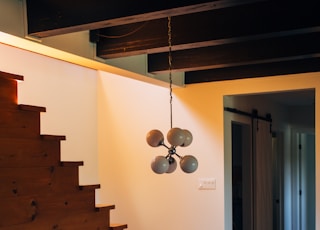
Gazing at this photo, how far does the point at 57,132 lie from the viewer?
441cm

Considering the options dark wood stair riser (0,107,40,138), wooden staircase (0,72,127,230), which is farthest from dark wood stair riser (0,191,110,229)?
dark wood stair riser (0,107,40,138)

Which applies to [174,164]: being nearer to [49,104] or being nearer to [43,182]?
[43,182]

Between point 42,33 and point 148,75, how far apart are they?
1.50 meters

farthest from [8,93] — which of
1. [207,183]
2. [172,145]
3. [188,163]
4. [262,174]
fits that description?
[262,174]

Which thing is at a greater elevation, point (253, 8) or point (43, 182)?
point (253, 8)

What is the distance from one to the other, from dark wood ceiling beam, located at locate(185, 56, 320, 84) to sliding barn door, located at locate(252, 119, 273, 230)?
1180mm

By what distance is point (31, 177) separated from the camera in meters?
2.66

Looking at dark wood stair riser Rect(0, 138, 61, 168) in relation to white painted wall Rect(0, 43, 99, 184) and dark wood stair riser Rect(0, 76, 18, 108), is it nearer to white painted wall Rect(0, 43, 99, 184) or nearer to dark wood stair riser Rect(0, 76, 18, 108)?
dark wood stair riser Rect(0, 76, 18, 108)

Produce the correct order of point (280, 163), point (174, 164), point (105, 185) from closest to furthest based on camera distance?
1. point (174, 164)
2. point (105, 185)
3. point (280, 163)

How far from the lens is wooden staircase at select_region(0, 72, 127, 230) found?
2518mm

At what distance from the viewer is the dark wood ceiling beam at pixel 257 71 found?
405 centimetres

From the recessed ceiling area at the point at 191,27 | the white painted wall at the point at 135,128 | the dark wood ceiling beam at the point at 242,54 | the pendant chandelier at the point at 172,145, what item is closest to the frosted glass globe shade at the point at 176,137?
the pendant chandelier at the point at 172,145

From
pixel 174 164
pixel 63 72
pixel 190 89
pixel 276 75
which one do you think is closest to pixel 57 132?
pixel 63 72

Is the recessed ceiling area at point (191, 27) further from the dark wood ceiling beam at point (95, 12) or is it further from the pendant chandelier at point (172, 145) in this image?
the pendant chandelier at point (172, 145)
